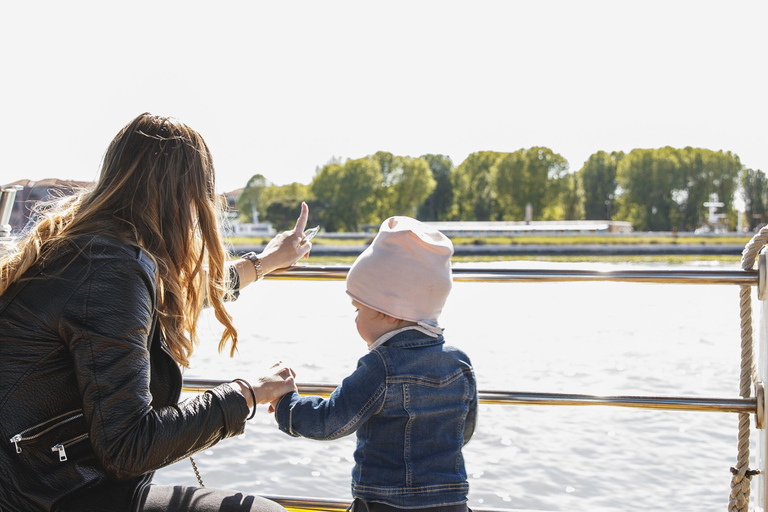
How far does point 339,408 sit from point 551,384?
13.7 meters

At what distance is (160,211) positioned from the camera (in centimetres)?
Result: 140

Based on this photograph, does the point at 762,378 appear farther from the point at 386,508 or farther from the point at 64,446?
the point at 64,446

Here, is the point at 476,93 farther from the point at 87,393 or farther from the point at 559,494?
the point at 87,393

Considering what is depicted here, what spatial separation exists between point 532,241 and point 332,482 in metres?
47.2

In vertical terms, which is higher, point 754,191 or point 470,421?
point 754,191

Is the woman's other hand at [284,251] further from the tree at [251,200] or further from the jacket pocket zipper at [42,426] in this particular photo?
the tree at [251,200]

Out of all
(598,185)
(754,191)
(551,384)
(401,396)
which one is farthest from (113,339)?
(754,191)

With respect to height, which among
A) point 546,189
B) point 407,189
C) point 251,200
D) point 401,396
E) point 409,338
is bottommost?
point 401,396

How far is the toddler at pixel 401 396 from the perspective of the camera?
148cm

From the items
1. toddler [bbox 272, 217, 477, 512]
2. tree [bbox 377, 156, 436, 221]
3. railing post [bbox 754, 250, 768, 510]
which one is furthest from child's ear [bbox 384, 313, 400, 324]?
tree [bbox 377, 156, 436, 221]

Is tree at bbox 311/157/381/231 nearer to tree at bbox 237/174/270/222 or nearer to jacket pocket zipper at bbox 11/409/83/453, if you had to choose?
tree at bbox 237/174/270/222

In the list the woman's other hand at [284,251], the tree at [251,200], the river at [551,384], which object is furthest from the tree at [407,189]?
the woman's other hand at [284,251]

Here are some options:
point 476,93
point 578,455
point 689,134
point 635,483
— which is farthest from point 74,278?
point 689,134

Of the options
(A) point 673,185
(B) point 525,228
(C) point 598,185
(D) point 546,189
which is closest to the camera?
(B) point 525,228
